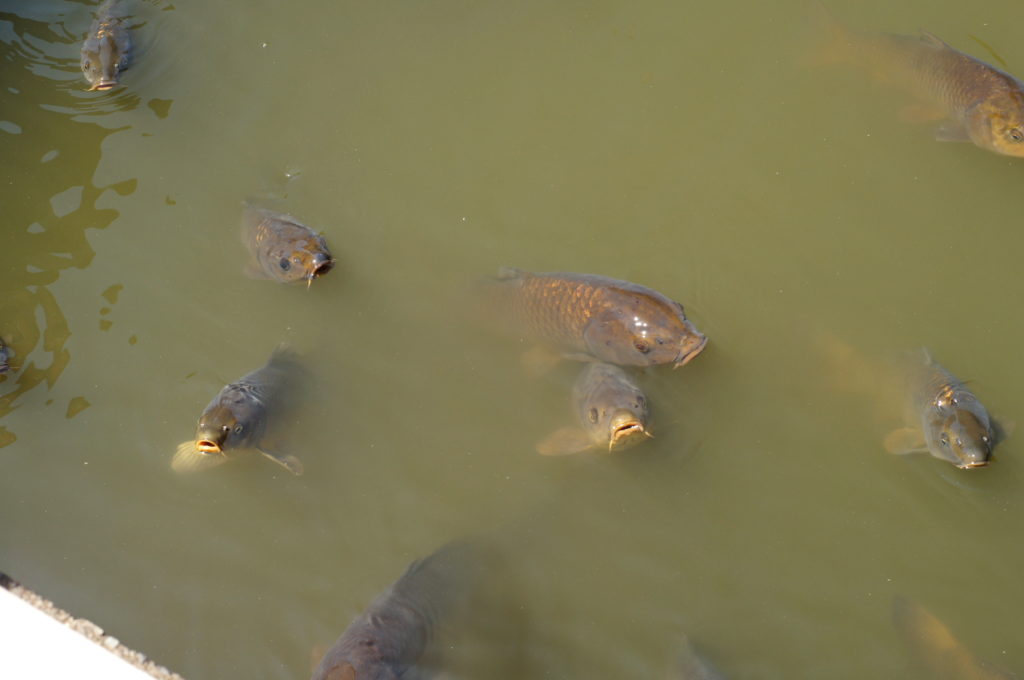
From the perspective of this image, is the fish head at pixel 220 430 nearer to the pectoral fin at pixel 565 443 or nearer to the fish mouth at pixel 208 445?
the fish mouth at pixel 208 445

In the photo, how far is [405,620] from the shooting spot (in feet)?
10.6

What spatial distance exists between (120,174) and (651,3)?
3.17 m

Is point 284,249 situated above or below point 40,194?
above

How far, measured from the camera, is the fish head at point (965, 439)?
3486mm

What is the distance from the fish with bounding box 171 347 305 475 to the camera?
357 centimetres

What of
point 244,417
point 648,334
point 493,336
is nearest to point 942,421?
point 648,334

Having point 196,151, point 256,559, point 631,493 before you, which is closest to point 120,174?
point 196,151

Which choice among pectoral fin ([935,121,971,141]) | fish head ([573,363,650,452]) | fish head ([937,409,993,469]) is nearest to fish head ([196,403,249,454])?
fish head ([573,363,650,452])

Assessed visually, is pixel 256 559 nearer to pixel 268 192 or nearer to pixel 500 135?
pixel 268 192

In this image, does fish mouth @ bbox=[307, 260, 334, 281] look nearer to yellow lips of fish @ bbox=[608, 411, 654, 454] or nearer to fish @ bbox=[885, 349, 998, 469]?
yellow lips of fish @ bbox=[608, 411, 654, 454]

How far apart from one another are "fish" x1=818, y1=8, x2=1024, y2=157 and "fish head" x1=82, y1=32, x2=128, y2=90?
3944 mm

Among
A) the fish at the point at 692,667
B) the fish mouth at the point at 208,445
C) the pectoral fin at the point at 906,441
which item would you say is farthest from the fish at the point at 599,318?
the fish mouth at the point at 208,445

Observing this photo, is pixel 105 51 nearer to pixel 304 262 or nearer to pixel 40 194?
pixel 40 194

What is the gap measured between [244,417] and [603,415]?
1.44 m
